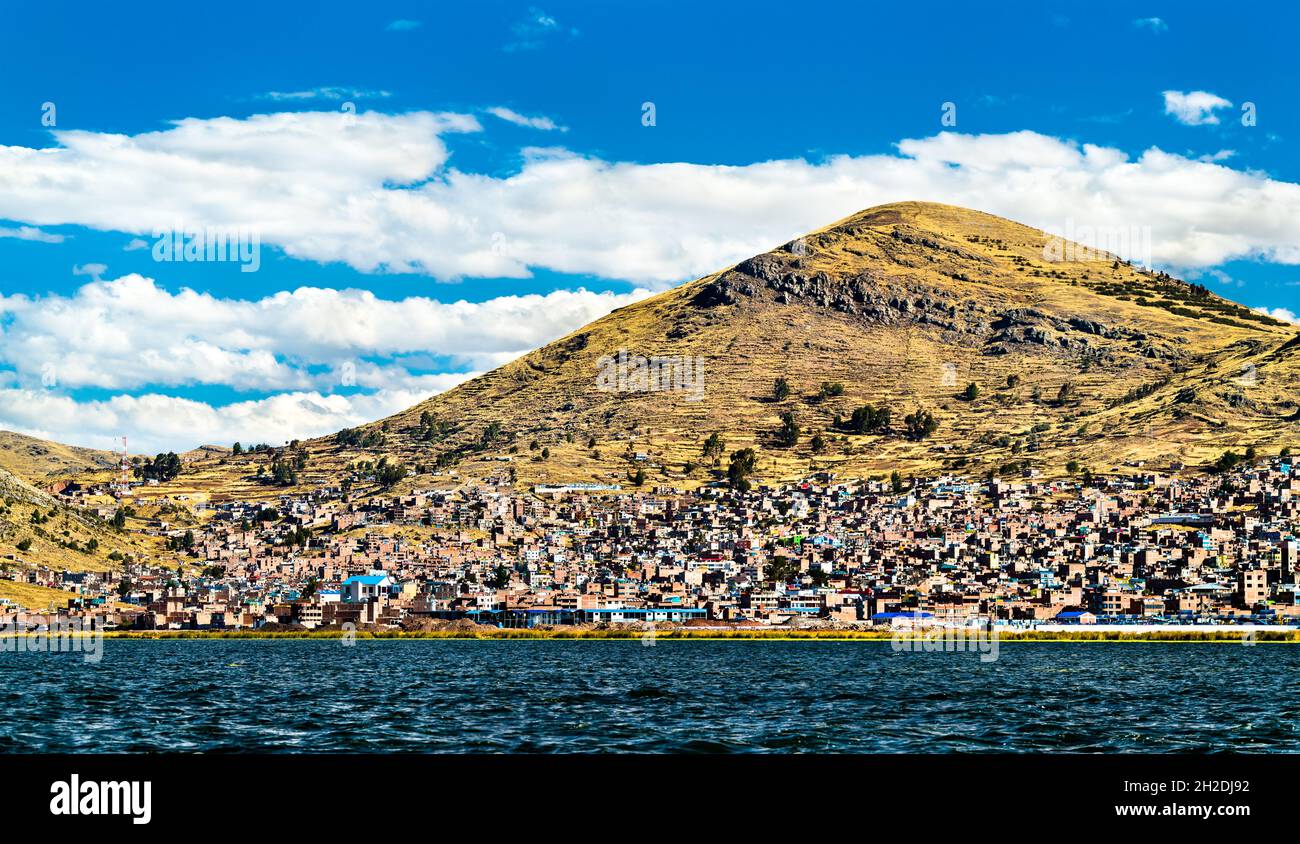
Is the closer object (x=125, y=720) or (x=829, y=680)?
(x=125, y=720)

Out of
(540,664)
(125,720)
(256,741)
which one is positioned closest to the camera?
(256,741)
